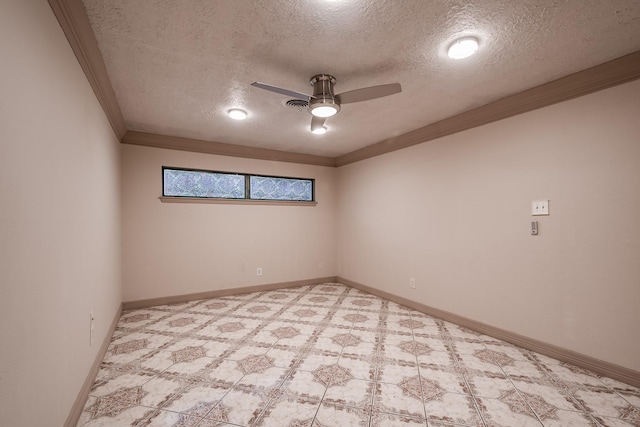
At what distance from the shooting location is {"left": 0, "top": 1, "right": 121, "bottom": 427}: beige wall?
3.32ft

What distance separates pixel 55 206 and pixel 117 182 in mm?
2303

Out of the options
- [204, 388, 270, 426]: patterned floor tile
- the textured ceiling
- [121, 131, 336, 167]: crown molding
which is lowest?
[204, 388, 270, 426]: patterned floor tile

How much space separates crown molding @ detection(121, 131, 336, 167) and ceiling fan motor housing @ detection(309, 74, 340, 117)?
2.43m

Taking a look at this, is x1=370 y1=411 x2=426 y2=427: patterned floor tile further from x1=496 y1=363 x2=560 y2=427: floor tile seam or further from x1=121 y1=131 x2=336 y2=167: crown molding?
x1=121 y1=131 x2=336 y2=167: crown molding

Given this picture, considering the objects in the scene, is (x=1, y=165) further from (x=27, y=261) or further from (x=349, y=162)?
(x=349, y=162)

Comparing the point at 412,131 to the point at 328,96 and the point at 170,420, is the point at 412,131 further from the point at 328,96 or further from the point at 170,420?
the point at 170,420

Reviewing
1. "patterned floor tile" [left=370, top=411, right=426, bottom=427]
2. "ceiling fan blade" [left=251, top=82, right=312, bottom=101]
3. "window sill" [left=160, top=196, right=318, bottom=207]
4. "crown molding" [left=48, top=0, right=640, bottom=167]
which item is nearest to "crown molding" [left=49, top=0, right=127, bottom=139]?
"crown molding" [left=48, top=0, right=640, bottom=167]

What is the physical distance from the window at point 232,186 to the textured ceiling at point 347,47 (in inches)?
50.4

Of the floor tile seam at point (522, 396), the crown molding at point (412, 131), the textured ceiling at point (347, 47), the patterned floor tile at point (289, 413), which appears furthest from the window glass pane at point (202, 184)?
the floor tile seam at point (522, 396)

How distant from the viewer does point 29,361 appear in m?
1.14

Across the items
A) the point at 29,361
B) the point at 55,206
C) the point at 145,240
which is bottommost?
the point at 29,361

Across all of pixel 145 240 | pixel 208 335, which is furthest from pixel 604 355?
pixel 145 240

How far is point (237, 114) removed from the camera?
3125mm

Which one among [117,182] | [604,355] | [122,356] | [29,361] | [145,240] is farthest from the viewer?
[145,240]
